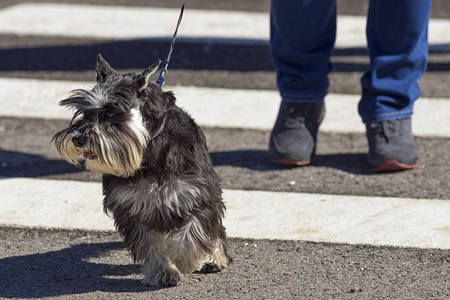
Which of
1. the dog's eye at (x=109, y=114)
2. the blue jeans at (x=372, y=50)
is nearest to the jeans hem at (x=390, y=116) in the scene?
the blue jeans at (x=372, y=50)

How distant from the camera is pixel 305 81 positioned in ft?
15.6

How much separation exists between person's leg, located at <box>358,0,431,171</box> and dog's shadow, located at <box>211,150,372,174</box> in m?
0.15

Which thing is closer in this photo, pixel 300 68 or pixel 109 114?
pixel 109 114

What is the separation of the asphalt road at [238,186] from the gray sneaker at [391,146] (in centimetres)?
6

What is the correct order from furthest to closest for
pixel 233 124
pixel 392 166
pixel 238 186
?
pixel 233 124, pixel 392 166, pixel 238 186

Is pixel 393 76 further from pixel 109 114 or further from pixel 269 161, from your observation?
pixel 109 114

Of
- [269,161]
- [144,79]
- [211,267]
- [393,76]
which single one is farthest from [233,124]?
[144,79]

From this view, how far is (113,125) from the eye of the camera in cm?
300

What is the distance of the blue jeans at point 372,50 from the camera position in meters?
4.56

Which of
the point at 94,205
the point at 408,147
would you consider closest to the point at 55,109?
the point at 94,205

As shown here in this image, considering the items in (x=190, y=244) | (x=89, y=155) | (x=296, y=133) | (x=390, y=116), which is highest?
(x=89, y=155)

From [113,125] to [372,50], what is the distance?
2.22 m

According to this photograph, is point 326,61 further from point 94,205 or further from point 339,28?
point 339,28

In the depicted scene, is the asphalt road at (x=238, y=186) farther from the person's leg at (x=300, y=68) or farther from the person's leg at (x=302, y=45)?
the person's leg at (x=302, y=45)
